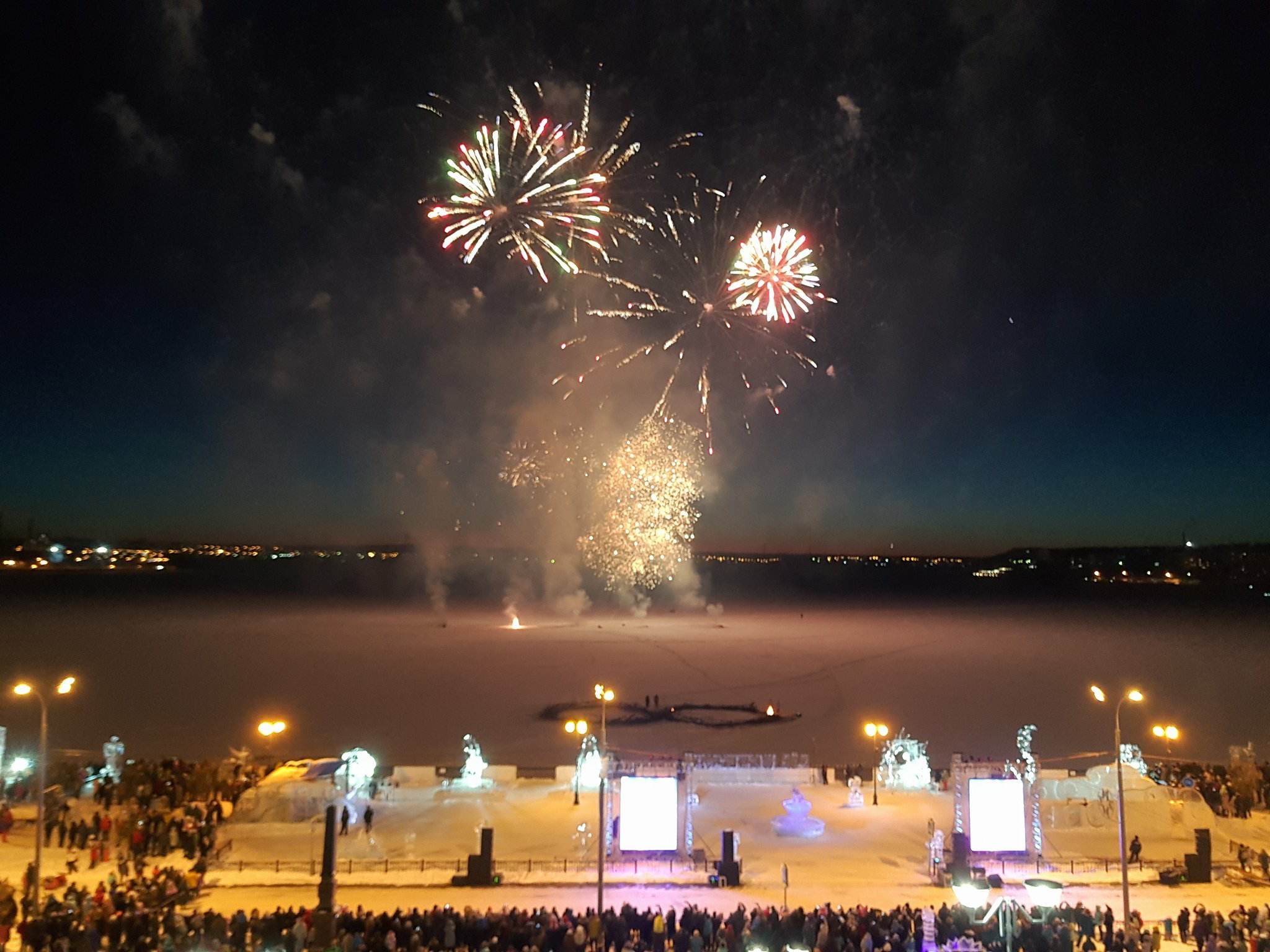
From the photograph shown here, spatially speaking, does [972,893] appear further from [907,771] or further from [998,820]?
[907,771]

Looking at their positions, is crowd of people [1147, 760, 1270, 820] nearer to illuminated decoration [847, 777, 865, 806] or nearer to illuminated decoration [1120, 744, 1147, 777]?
illuminated decoration [1120, 744, 1147, 777]

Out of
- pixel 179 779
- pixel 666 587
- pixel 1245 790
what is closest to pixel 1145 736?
pixel 1245 790

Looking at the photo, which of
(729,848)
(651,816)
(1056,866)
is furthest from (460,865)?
(1056,866)

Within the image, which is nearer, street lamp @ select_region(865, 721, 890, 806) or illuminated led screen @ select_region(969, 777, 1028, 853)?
illuminated led screen @ select_region(969, 777, 1028, 853)

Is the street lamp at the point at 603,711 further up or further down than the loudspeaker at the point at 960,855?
further up

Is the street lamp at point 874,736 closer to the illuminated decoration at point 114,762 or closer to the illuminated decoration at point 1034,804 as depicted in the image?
the illuminated decoration at point 1034,804

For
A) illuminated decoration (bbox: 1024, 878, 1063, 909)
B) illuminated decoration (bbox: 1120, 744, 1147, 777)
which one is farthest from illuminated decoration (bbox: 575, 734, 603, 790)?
illuminated decoration (bbox: 1120, 744, 1147, 777)

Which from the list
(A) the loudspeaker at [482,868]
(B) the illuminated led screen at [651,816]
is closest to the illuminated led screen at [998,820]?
(B) the illuminated led screen at [651,816]
